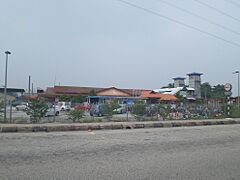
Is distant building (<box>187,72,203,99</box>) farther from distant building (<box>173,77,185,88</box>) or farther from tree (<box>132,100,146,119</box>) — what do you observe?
tree (<box>132,100,146,119</box>)

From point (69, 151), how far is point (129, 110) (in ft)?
64.3

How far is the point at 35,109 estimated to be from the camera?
24391 mm

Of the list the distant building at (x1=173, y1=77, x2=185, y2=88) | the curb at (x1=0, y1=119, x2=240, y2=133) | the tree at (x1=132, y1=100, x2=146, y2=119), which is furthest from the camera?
the distant building at (x1=173, y1=77, x2=185, y2=88)

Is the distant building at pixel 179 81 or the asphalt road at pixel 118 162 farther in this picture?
the distant building at pixel 179 81

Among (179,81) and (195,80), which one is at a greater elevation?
(179,81)

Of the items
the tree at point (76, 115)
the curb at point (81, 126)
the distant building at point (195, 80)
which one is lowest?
the curb at point (81, 126)

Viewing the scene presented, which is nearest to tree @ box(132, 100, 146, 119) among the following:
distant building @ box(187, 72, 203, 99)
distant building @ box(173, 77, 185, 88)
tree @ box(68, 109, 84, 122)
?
tree @ box(68, 109, 84, 122)

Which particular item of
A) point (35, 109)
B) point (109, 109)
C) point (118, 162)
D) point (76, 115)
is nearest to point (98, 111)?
point (109, 109)

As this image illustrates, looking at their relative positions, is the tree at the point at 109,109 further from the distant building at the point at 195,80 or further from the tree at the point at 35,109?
the distant building at the point at 195,80

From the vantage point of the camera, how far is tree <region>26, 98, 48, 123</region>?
79.9 feet

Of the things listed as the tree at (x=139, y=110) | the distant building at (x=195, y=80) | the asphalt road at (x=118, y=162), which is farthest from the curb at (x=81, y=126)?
the distant building at (x=195, y=80)

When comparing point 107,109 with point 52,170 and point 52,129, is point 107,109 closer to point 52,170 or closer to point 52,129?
point 52,129

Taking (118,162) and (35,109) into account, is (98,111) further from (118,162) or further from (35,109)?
(118,162)

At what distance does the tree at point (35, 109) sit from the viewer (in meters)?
24.4
